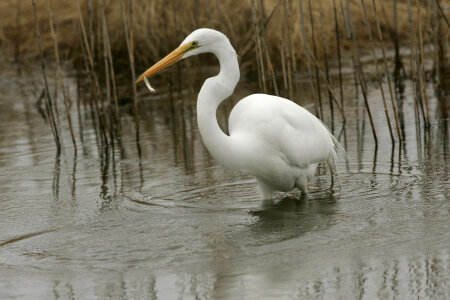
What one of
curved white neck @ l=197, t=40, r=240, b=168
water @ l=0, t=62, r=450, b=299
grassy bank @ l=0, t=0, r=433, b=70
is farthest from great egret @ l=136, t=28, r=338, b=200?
grassy bank @ l=0, t=0, r=433, b=70

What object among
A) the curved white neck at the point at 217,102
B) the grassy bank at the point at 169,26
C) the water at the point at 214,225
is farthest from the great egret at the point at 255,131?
the grassy bank at the point at 169,26

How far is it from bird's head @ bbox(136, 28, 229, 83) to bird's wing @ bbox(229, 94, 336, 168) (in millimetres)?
554

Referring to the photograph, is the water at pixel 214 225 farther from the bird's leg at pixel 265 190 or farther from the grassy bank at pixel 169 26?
the grassy bank at pixel 169 26

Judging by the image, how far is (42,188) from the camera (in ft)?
20.5

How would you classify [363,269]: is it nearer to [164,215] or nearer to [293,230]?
[293,230]

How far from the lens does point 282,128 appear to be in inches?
206

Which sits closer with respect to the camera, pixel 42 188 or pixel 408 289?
pixel 408 289

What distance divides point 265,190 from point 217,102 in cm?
82

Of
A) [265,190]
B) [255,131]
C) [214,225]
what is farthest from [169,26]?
[214,225]

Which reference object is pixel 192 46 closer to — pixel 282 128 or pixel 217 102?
pixel 217 102

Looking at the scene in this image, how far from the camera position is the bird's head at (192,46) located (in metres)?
4.89

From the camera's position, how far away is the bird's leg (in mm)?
5406

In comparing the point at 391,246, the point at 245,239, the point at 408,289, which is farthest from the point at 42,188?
the point at 408,289

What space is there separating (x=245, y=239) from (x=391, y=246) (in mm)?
861
